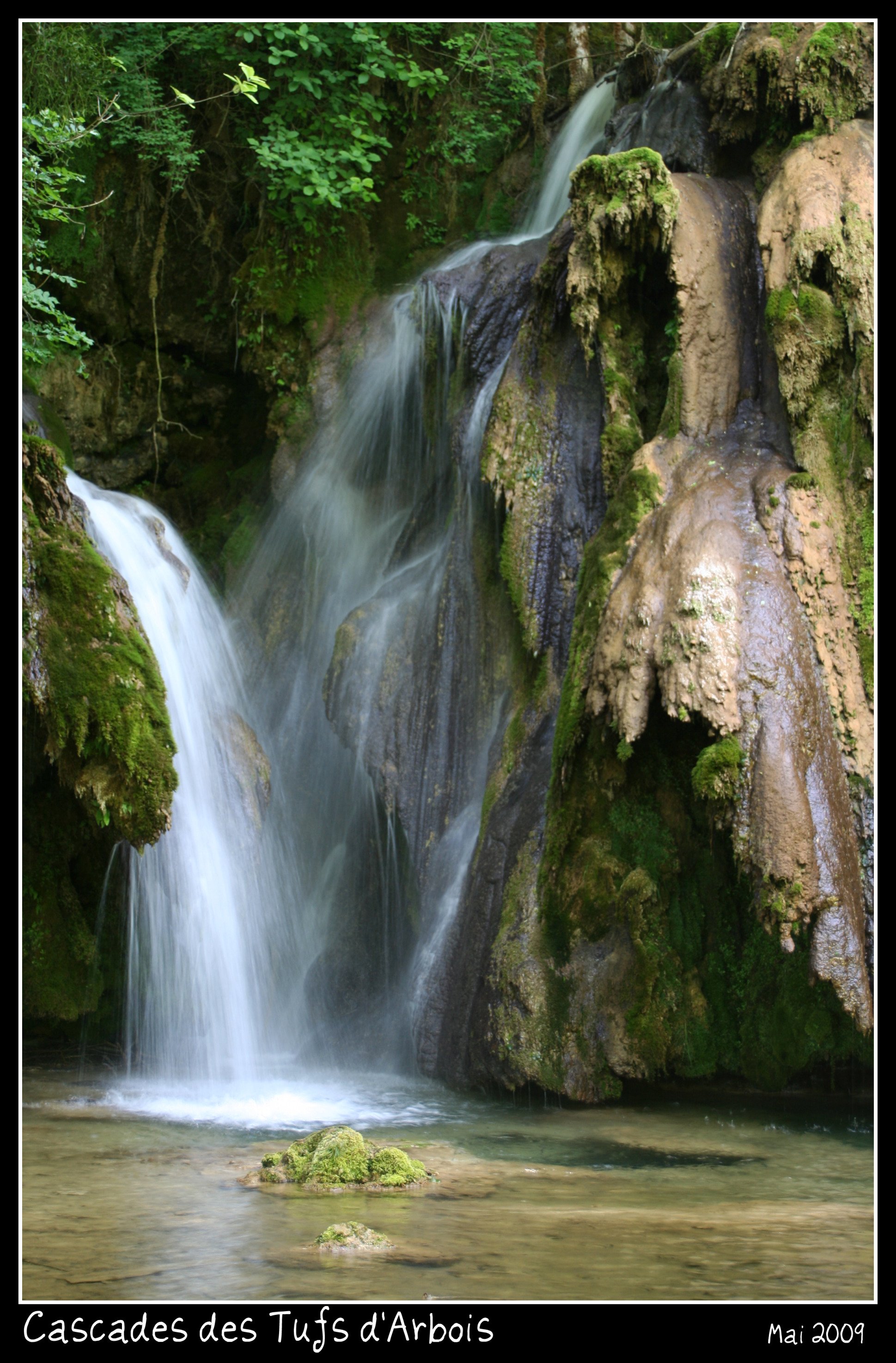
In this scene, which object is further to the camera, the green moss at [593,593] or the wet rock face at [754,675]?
the green moss at [593,593]

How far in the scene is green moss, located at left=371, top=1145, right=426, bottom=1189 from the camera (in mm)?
5055

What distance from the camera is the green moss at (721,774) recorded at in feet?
19.6

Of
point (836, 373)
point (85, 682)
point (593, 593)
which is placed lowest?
point (85, 682)

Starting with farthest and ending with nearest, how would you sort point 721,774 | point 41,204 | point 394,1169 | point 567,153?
point 567,153 → point 41,204 → point 721,774 → point 394,1169

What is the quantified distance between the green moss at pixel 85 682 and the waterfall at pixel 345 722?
1.41m

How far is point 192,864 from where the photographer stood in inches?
324

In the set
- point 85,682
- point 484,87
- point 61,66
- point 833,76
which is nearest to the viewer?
point 85,682

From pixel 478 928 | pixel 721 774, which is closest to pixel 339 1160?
pixel 478 928

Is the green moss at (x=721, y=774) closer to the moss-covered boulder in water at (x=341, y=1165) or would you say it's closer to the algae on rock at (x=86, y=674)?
the moss-covered boulder in water at (x=341, y=1165)

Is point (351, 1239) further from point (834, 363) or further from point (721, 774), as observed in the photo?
point (834, 363)

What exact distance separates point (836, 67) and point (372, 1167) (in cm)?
671

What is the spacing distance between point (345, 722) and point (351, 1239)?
4.99 metres

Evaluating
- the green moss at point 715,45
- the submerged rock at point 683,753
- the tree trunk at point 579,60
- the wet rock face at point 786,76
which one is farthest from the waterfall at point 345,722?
the wet rock face at point 786,76
